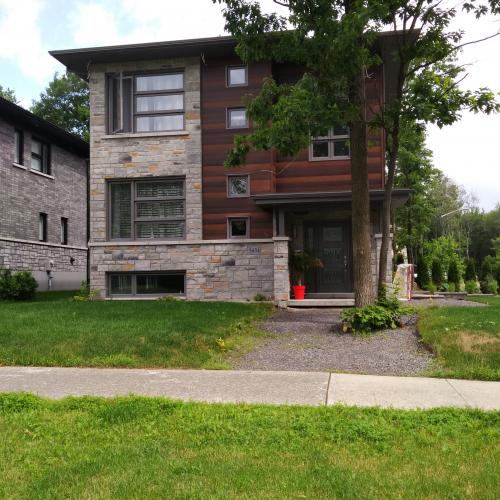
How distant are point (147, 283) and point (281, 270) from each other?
419cm

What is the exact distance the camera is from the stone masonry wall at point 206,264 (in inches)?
591

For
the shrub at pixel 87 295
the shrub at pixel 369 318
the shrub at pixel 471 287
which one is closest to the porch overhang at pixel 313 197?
the shrub at pixel 369 318

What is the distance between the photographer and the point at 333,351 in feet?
27.4

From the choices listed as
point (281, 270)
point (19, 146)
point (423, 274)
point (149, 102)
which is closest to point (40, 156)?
point (19, 146)

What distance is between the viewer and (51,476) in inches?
137

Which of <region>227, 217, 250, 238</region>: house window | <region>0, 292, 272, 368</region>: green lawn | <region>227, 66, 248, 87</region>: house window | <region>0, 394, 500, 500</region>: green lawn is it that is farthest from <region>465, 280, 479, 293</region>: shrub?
<region>0, 394, 500, 500</region>: green lawn

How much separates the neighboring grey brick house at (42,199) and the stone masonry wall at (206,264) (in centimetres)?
543

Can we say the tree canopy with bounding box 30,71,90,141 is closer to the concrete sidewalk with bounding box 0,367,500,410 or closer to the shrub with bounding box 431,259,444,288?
the shrub with bounding box 431,259,444,288

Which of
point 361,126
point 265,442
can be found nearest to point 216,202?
point 361,126

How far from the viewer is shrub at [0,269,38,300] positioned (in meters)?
16.4

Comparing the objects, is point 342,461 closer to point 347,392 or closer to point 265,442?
point 265,442

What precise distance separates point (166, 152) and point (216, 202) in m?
2.03

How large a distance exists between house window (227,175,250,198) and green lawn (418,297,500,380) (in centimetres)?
643

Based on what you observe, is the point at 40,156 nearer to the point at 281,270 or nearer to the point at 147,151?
the point at 147,151
